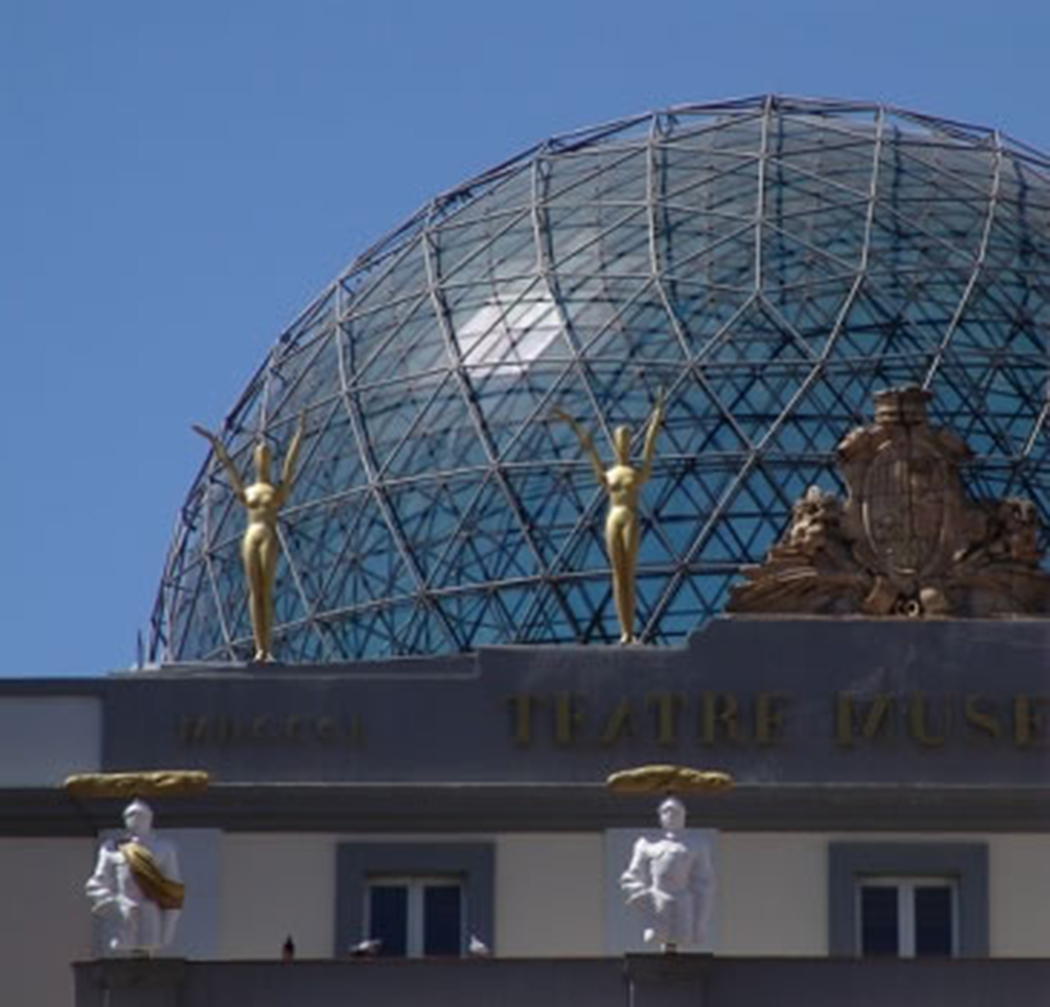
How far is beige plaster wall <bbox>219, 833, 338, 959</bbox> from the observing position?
2478 inches

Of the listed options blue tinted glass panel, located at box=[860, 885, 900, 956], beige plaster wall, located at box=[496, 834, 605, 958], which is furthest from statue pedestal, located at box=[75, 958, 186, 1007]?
blue tinted glass panel, located at box=[860, 885, 900, 956]

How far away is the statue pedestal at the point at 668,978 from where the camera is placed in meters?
59.4

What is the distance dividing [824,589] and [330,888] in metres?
7.26

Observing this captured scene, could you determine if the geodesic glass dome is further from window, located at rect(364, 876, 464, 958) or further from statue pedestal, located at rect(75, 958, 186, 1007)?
statue pedestal, located at rect(75, 958, 186, 1007)

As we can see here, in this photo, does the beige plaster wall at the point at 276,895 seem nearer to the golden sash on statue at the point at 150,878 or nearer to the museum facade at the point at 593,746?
the museum facade at the point at 593,746

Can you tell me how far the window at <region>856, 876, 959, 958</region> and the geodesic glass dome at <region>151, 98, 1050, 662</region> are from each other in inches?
744

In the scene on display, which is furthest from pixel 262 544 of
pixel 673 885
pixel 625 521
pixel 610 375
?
pixel 610 375

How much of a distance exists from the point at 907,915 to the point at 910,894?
27cm

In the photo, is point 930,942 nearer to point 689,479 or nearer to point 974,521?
point 974,521

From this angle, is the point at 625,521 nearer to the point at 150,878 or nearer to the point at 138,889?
the point at 150,878

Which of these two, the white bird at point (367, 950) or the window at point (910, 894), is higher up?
the window at point (910, 894)

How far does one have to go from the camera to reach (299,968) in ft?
197

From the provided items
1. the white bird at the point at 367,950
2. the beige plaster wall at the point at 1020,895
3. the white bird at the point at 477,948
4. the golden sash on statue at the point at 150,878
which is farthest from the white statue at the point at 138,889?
the beige plaster wall at the point at 1020,895

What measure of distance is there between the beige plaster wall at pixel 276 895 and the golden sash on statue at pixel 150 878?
3.19m
